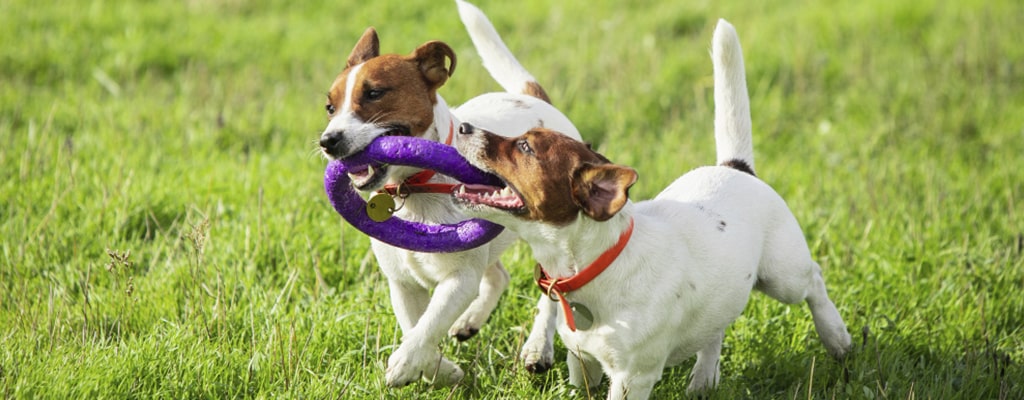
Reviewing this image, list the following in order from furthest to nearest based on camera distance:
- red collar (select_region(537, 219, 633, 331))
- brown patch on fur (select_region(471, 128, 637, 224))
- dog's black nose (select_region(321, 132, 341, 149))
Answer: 1. dog's black nose (select_region(321, 132, 341, 149))
2. red collar (select_region(537, 219, 633, 331))
3. brown patch on fur (select_region(471, 128, 637, 224))

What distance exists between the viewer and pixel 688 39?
1033 centimetres

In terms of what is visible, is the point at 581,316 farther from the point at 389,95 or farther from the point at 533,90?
the point at 533,90

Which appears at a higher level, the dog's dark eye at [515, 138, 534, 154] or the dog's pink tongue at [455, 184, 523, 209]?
the dog's dark eye at [515, 138, 534, 154]

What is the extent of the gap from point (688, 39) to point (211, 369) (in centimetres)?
693

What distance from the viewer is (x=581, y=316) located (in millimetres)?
4258

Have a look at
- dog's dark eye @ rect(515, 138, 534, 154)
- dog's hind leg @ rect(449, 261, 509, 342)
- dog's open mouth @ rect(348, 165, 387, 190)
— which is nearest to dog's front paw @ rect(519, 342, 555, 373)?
dog's hind leg @ rect(449, 261, 509, 342)

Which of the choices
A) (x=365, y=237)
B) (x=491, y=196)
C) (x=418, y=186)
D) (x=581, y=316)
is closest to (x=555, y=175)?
(x=491, y=196)

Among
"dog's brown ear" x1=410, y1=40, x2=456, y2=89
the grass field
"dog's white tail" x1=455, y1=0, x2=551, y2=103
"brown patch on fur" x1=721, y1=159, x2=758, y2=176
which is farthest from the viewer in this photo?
"dog's white tail" x1=455, y1=0, x2=551, y2=103

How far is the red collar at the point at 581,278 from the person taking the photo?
4113mm

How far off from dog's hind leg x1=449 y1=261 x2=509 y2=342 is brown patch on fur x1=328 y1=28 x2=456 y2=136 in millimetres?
898

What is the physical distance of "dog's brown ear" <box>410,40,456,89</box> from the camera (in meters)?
4.73

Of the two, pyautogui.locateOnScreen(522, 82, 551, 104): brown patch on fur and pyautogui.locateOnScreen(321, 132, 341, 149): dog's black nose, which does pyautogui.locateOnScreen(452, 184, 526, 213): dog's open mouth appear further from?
pyautogui.locateOnScreen(522, 82, 551, 104): brown patch on fur

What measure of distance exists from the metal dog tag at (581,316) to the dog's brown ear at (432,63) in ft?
4.04

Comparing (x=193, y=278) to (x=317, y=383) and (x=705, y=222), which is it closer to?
(x=317, y=383)
